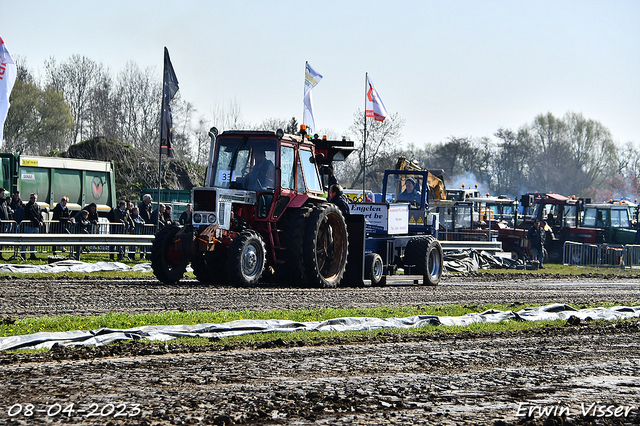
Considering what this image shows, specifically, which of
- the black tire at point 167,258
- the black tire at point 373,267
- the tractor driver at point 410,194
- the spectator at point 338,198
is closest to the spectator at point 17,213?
the black tire at point 167,258

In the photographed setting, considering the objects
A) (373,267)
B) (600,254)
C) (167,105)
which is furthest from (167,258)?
(600,254)

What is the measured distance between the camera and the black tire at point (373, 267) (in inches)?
653

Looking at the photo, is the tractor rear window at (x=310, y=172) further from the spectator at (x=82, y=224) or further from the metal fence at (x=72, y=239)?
the spectator at (x=82, y=224)

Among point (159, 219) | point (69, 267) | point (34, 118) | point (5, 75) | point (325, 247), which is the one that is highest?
point (34, 118)

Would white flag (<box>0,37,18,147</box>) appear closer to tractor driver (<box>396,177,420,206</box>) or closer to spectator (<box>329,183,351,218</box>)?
spectator (<box>329,183,351,218</box>)

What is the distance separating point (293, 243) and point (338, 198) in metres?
2.02

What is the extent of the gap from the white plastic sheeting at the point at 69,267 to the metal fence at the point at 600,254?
18.4 m

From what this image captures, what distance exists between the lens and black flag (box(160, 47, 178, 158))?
20109 mm

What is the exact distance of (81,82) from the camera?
Answer: 2441 inches

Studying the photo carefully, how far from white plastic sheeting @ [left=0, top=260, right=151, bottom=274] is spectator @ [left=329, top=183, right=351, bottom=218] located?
5.18 meters

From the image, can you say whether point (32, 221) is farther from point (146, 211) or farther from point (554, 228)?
point (554, 228)

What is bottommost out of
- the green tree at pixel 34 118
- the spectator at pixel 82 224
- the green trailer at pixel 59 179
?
the spectator at pixel 82 224

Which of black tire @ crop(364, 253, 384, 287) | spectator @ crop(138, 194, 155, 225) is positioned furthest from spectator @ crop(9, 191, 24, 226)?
black tire @ crop(364, 253, 384, 287)

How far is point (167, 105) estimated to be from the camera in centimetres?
2038
